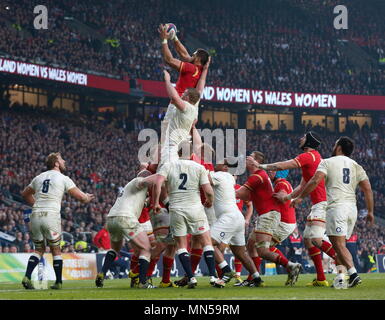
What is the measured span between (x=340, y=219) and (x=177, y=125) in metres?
3.52

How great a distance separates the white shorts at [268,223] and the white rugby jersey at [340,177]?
2158mm

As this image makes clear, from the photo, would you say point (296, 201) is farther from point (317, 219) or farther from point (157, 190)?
point (157, 190)

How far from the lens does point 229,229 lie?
14891 mm

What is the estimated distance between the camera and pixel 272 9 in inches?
2662

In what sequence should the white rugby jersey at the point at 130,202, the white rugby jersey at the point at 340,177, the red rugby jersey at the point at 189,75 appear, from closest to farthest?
the white rugby jersey at the point at 340,177, the white rugby jersey at the point at 130,202, the red rugby jersey at the point at 189,75

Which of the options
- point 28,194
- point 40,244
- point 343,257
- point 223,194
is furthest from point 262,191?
A: point 28,194

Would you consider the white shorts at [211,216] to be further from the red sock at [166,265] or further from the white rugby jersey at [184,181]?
the white rugby jersey at [184,181]

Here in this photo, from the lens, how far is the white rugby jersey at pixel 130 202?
46.2 ft

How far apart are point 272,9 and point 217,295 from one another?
58.4 meters

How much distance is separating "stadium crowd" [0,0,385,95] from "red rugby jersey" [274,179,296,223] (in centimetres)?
2730

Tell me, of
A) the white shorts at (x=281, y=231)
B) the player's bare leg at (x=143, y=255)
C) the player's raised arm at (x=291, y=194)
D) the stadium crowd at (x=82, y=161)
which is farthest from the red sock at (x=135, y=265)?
the stadium crowd at (x=82, y=161)

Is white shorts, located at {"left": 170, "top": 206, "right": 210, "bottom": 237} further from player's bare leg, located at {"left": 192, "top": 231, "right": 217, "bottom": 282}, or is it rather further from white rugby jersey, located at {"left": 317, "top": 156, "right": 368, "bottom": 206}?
white rugby jersey, located at {"left": 317, "top": 156, "right": 368, "bottom": 206}
